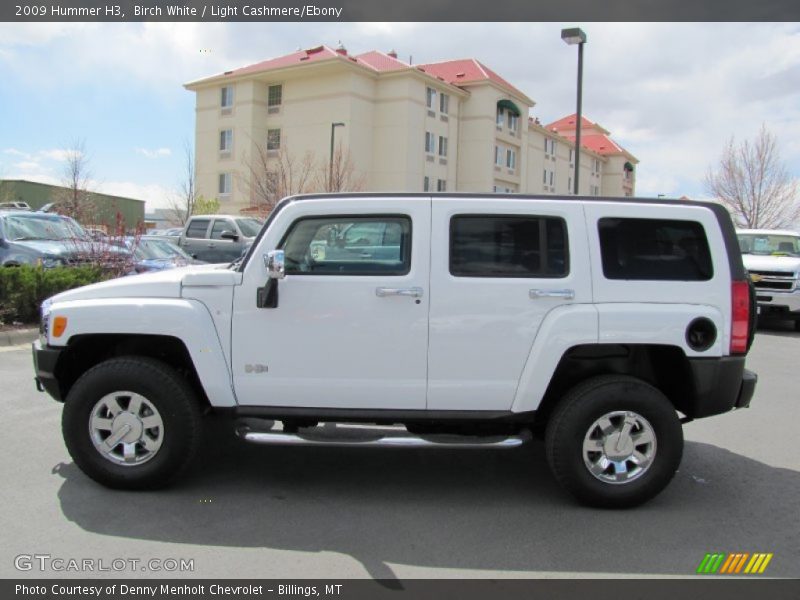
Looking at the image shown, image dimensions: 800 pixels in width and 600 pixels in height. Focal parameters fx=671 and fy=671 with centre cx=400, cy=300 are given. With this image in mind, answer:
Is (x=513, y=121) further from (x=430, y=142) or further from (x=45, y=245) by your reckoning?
(x=45, y=245)

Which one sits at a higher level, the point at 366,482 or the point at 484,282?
the point at 484,282

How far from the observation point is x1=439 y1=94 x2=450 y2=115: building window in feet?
159

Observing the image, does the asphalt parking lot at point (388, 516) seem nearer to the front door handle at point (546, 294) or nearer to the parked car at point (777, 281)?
the front door handle at point (546, 294)

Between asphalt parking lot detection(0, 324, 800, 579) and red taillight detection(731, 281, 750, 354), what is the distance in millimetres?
1091

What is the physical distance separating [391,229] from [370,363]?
2.85 feet

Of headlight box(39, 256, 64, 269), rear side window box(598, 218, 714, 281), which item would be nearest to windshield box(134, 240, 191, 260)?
headlight box(39, 256, 64, 269)

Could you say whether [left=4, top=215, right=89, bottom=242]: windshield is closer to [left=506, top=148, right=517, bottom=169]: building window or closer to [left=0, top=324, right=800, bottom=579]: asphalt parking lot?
[left=0, top=324, right=800, bottom=579]: asphalt parking lot

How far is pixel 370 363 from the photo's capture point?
421cm

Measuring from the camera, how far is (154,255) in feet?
46.7

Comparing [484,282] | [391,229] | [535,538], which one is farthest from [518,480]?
[391,229]

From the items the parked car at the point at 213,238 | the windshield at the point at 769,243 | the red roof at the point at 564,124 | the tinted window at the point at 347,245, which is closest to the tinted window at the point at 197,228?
the parked car at the point at 213,238

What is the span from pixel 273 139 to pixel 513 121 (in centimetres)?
1998

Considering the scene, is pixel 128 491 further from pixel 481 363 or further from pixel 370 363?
pixel 481 363
